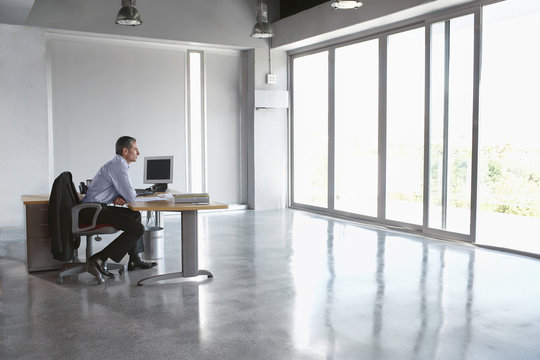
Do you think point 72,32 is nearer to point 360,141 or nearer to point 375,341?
point 360,141

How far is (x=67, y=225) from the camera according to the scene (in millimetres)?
5043

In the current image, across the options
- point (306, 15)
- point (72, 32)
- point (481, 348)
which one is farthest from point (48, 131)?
point (481, 348)

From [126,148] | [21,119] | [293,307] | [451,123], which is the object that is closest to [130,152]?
[126,148]

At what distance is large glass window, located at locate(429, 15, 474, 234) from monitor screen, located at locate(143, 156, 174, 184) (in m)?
3.57

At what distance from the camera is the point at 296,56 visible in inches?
398

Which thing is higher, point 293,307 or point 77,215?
point 77,215

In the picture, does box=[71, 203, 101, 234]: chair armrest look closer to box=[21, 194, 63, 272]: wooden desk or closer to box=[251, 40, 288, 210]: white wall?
box=[21, 194, 63, 272]: wooden desk

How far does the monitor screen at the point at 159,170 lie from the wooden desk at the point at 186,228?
119 centimetres

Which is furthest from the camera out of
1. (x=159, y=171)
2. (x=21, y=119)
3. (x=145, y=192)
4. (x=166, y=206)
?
(x=21, y=119)

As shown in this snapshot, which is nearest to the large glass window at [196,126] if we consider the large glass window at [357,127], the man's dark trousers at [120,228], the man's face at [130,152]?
the large glass window at [357,127]

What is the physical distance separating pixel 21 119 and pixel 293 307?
→ 18.7 feet

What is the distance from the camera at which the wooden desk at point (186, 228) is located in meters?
4.77

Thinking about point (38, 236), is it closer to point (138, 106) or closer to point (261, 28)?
point (138, 106)

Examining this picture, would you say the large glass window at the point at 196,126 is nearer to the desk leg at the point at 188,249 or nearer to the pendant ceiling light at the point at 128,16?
the pendant ceiling light at the point at 128,16
